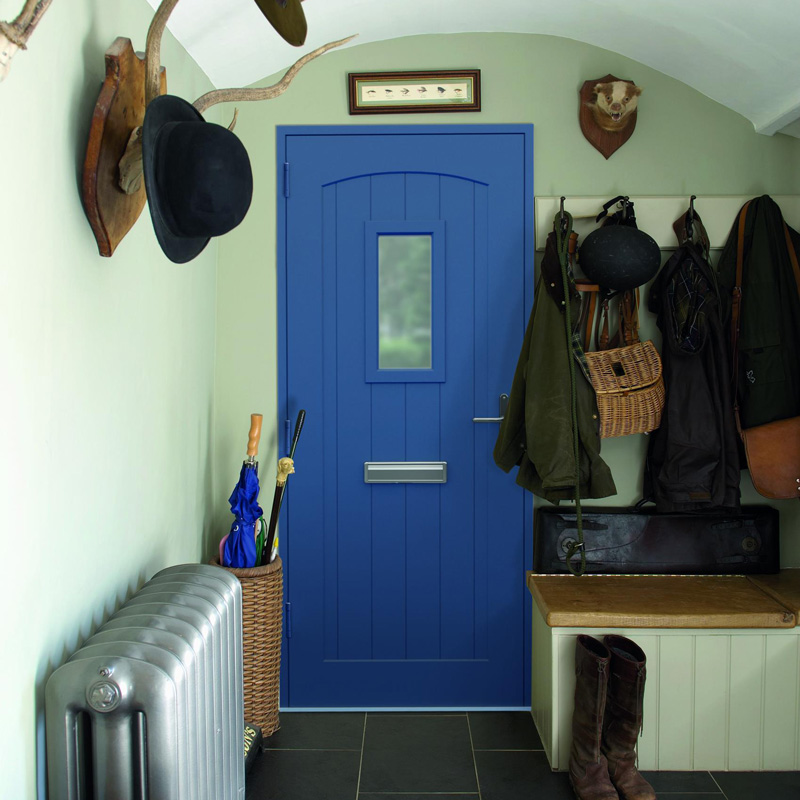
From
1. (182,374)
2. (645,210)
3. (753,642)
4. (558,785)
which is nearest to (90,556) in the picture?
(182,374)

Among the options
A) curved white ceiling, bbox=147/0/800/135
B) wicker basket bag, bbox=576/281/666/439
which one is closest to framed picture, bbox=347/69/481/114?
curved white ceiling, bbox=147/0/800/135

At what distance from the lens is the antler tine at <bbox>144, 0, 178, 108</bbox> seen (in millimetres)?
1558

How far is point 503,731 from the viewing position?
105 inches

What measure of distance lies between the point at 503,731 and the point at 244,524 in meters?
1.15

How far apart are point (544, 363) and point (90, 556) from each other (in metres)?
1.53

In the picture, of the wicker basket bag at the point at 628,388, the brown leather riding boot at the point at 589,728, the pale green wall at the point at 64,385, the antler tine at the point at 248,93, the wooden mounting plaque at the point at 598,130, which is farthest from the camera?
the wooden mounting plaque at the point at 598,130

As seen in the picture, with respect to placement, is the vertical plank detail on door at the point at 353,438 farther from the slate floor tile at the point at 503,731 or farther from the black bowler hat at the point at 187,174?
the black bowler hat at the point at 187,174

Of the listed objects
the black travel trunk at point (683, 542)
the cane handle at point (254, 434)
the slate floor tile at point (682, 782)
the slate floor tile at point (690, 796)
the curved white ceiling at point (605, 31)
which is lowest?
the slate floor tile at point (682, 782)

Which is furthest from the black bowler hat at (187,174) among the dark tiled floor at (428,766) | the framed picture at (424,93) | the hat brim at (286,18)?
→ the dark tiled floor at (428,766)

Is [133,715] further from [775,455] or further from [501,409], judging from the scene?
[775,455]

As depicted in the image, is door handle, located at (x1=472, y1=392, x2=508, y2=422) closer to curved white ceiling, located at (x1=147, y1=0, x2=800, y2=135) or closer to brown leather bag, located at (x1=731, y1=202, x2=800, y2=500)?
brown leather bag, located at (x1=731, y1=202, x2=800, y2=500)

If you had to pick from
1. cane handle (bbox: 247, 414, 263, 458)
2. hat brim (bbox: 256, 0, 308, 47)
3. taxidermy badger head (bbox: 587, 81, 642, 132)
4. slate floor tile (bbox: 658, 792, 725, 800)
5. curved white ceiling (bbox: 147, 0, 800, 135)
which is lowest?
slate floor tile (bbox: 658, 792, 725, 800)

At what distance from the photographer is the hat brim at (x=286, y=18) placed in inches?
68.1

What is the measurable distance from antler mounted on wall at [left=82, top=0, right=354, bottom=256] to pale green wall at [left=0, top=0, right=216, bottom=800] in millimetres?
44
